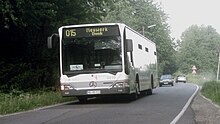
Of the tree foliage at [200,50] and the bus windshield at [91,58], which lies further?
the tree foliage at [200,50]

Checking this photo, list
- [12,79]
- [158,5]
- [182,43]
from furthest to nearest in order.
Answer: [182,43]
[158,5]
[12,79]

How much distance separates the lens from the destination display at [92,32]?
20.8 metres

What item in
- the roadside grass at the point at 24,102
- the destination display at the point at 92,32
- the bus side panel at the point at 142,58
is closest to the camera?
the roadside grass at the point at 24,102

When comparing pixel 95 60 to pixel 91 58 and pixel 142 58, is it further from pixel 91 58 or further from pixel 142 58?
pixel 142 58

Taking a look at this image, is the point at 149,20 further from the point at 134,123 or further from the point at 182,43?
the point at 134,123

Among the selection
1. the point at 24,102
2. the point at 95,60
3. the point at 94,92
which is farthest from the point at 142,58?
the point at 24,102

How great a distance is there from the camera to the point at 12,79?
25938 millimetres

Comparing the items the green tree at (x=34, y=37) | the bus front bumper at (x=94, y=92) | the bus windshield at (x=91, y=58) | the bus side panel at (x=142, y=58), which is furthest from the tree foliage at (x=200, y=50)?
the bus front bumper at (x=94, y=92)

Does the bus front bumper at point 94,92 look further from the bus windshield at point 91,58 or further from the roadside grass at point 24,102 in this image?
the roadside grass at point 24,102

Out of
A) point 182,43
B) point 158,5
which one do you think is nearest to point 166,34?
point 158,5

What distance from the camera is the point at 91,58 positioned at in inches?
807

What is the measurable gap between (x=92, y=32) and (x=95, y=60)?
4.11 ft

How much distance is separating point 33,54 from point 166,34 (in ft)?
196

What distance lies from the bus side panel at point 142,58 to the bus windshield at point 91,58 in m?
1.33
